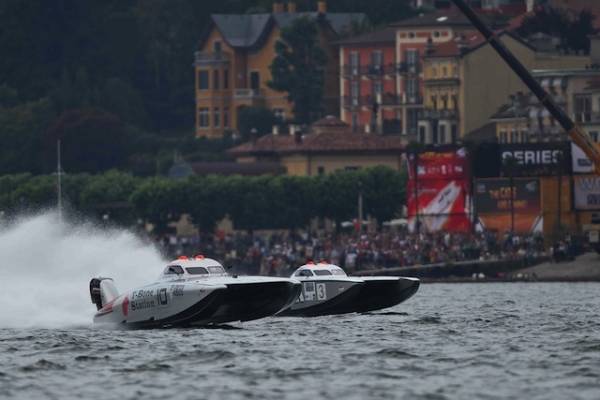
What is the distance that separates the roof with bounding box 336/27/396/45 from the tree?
3644mm

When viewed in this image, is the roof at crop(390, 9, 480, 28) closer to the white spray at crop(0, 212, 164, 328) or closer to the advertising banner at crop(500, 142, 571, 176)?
the advertising banner at crop(500, 142, 571, 176)

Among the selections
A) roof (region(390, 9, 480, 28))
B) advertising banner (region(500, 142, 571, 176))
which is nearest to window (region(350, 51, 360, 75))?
roof (region(390, 9, 480, 28))

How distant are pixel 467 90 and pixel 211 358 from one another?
104 meters

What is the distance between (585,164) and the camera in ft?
445

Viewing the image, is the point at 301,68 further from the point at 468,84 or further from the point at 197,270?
the point at 197,270

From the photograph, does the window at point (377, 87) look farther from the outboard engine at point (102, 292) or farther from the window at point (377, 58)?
the outboard engine at point (102, 292)

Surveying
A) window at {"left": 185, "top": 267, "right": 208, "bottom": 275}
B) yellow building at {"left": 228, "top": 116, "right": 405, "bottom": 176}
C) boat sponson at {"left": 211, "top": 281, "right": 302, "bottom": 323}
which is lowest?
boat sponson at {"left": 211, "top": 281, "right": 302, "bottom": 323}

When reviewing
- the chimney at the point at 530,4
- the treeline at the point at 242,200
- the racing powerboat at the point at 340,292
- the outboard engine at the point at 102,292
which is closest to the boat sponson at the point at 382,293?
the racing powerboat at the point at 340,292

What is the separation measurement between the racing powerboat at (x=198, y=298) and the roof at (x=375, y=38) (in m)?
114

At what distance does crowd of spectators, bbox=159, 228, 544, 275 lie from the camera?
124688 mm

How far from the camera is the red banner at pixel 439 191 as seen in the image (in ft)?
452

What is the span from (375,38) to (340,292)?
371 ft

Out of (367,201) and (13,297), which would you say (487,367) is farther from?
(367,201)

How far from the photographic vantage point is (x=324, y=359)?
60156 mm
